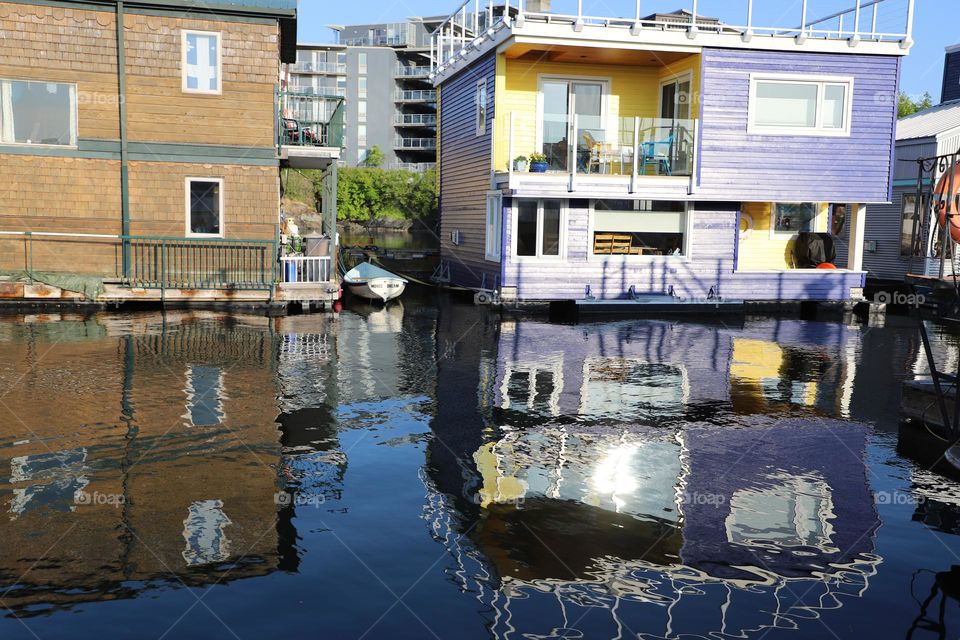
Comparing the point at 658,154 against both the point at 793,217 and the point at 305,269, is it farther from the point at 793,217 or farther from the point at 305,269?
the point at 305,269

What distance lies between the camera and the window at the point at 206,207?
22000 mm

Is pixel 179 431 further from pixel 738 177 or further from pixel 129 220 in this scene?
pixel 738 177

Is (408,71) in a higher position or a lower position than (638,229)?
higher

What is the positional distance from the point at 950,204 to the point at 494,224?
15987 millimetres

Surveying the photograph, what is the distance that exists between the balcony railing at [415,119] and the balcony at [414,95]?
75.2 inches

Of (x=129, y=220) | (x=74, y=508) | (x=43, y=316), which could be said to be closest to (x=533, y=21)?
(x=129, y=220)

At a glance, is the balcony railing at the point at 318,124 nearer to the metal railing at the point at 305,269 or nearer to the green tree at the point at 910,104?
the metal railing at the point at 305,269

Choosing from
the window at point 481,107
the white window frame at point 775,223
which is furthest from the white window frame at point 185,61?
the white window frame at point 775,223

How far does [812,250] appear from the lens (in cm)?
2630

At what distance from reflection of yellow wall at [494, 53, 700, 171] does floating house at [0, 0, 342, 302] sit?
505cm

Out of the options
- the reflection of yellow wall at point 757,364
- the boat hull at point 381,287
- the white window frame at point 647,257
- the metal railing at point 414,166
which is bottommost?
the reflection of yellow wall at point 757,364

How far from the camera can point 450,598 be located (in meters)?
6.21

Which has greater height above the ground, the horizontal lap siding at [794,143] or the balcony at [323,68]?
the balcony at [323,68]

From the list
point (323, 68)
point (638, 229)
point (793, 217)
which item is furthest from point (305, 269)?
point (323, 68)
